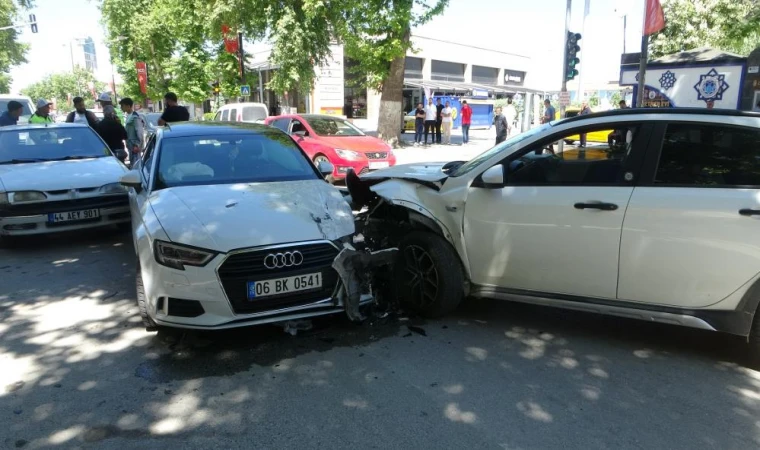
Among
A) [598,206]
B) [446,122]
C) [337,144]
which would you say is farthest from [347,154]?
[446,122]

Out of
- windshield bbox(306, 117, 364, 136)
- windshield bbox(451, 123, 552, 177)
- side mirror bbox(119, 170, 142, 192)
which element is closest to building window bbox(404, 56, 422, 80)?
windshield bbox(306, 117, 364, 136)

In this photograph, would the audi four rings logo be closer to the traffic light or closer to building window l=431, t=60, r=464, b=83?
the traffic light

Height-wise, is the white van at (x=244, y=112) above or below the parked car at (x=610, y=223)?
above

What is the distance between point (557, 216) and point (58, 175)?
618 cm

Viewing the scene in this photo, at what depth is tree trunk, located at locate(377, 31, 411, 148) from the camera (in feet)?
65.9

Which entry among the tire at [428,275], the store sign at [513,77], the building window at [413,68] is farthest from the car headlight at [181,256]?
the store sign at [513,77]

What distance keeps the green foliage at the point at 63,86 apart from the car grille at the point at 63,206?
90134mm

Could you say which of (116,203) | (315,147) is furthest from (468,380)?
(315,147)

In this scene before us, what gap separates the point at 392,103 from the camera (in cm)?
2047

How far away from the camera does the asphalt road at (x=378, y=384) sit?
2.93m

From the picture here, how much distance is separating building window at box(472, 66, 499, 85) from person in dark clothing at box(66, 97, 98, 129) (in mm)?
45021

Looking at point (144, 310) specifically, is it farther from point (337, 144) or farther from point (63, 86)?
point (63, 86)

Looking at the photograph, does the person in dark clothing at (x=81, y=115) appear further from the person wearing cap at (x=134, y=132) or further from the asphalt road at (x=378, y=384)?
the asphalt road at (x=378, y=384)

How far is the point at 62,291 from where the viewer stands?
526 centimetres
